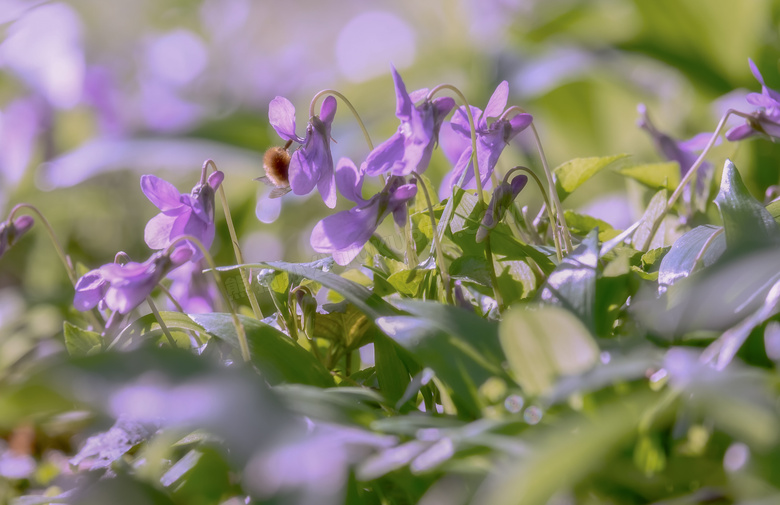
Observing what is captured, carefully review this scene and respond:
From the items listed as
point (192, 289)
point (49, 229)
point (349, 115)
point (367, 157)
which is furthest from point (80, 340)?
point (349, 115)

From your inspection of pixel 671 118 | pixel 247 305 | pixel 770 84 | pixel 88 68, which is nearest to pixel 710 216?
pixel 247 305

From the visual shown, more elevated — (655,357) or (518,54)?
(655,357)

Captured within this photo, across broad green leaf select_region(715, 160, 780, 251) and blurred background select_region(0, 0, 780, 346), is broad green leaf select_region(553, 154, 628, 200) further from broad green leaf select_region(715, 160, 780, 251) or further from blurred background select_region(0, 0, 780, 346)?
blurred background select_region(0, 0, 780, 346)

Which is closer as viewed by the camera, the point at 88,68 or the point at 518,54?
the point at 518,54

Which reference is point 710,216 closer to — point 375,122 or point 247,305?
point 247,305

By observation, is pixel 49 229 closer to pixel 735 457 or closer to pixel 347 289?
pixel 347 289

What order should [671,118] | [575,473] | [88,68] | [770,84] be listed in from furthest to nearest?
[88,68], [671,118], [770,84], [575,473]

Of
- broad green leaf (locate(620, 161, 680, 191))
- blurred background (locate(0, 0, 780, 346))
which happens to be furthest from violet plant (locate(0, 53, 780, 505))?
blurred background (locate(0, 0, 780, 346))
